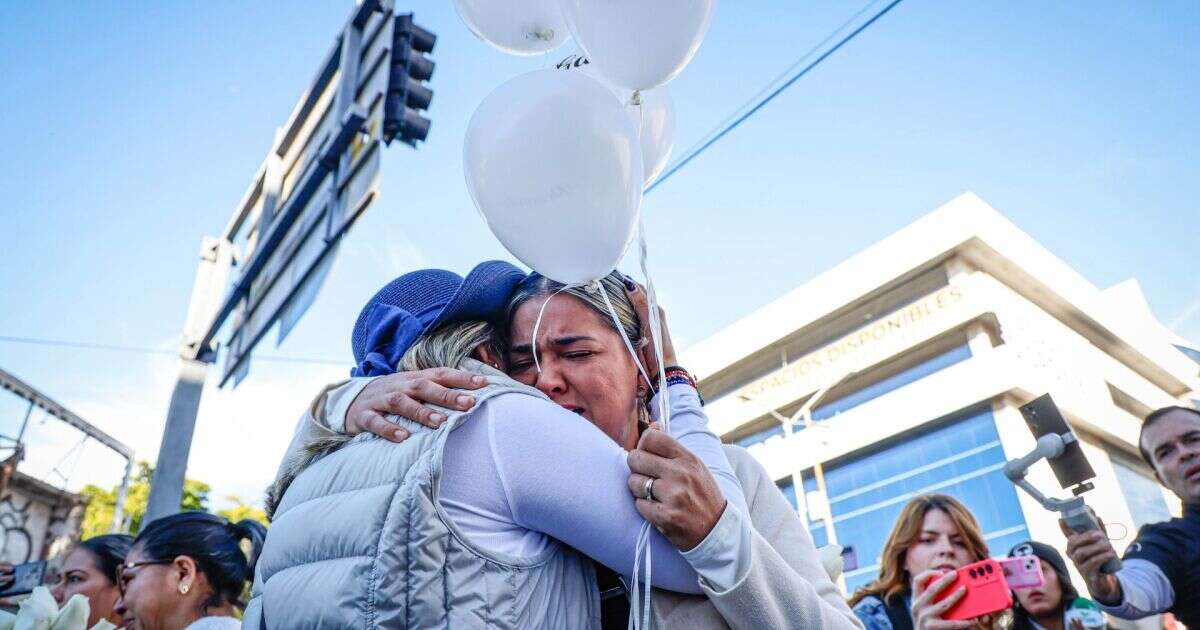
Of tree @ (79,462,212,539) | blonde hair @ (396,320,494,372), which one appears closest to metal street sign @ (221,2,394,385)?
blonde hair @ (396,320,494,372)

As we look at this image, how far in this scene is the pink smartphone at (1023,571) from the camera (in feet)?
8.52

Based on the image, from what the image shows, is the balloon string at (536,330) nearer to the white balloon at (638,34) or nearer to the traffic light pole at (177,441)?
the white balloon at (638,34)

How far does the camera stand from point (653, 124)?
206cm

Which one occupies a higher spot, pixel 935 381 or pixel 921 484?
pixel 935 381

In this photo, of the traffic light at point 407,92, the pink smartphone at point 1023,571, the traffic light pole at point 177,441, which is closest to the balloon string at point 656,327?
the pink smartphone at point 1023,571

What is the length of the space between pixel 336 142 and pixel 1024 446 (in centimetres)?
1868

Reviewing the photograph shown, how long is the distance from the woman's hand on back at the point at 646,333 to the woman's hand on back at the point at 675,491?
1.72 ft

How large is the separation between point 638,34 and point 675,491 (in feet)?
3.07

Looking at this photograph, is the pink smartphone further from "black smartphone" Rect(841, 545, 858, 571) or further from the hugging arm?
the hugging arm

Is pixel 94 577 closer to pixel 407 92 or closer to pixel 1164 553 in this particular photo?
pixel 407 92

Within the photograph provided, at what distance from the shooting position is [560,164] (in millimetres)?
1497

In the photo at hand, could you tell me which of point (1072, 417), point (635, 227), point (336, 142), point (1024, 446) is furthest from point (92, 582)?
point (1072, 417)

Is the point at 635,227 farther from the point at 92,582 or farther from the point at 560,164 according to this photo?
the point at 92,582

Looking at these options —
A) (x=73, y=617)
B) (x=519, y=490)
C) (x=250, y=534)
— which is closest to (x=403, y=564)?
(x=519, y=490)
